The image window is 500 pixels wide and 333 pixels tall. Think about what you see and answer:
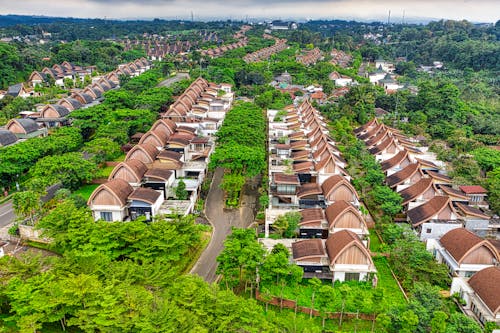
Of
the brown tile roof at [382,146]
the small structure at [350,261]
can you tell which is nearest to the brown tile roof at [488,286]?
the small structure at [350,261]

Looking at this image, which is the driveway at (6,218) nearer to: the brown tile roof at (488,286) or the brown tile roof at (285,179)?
the brown tile roof at (285,179)

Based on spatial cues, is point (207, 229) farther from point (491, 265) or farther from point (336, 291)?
point (491, 265)

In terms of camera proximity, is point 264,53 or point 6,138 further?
point 264,53

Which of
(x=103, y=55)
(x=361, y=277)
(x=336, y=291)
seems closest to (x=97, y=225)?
(x=336, y=291)

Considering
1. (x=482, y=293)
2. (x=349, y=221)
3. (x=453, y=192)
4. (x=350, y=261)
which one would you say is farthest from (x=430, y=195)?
(x=350, y=261)

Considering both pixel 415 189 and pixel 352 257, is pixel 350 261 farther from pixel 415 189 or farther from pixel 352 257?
pixel 415 189

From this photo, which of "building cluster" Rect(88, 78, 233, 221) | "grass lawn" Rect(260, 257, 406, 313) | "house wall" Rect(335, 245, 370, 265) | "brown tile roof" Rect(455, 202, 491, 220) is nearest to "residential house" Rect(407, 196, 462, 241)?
"brown tile roof" Rect(455, 202, 491, 220)
